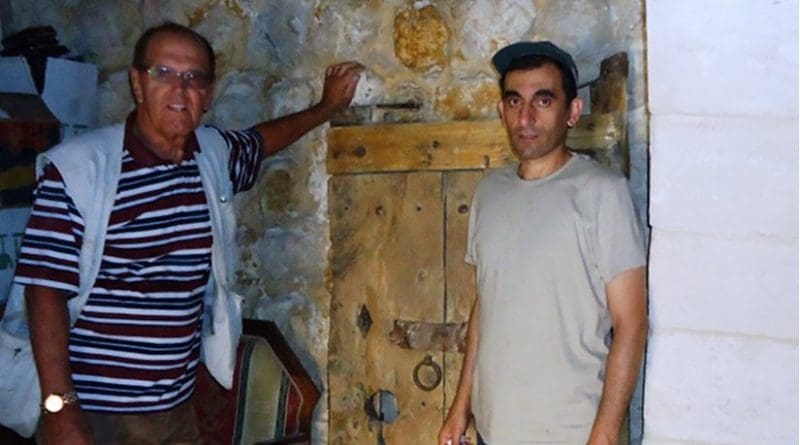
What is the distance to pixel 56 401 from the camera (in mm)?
1771

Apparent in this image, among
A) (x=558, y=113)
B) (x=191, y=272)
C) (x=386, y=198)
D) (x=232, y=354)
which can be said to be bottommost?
(x=232, y=354)

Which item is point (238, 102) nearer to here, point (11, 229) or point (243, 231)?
point (243, 231)

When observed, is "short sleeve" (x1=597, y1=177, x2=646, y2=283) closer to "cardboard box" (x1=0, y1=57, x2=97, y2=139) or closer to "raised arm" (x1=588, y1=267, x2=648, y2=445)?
"raised arm" (x1=588, y1=267, x2=648, y2=445)

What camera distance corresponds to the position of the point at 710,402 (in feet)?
4.58

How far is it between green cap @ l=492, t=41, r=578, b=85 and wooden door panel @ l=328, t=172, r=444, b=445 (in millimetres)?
462

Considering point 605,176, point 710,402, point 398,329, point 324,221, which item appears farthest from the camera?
point 324,221

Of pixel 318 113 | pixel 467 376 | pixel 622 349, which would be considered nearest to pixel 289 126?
pixel 318 113

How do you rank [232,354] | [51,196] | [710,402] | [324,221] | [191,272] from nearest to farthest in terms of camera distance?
[710,402] → [51,196] → [191,272] → [232,354] → [324,221]

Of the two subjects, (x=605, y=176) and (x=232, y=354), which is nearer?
(x=605, y=176)

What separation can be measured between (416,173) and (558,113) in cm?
57

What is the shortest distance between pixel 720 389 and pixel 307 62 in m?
1.46

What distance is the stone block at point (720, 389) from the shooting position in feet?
4.41

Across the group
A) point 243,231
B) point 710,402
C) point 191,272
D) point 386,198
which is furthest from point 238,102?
point 710,402

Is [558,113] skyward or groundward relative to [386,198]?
skyward
